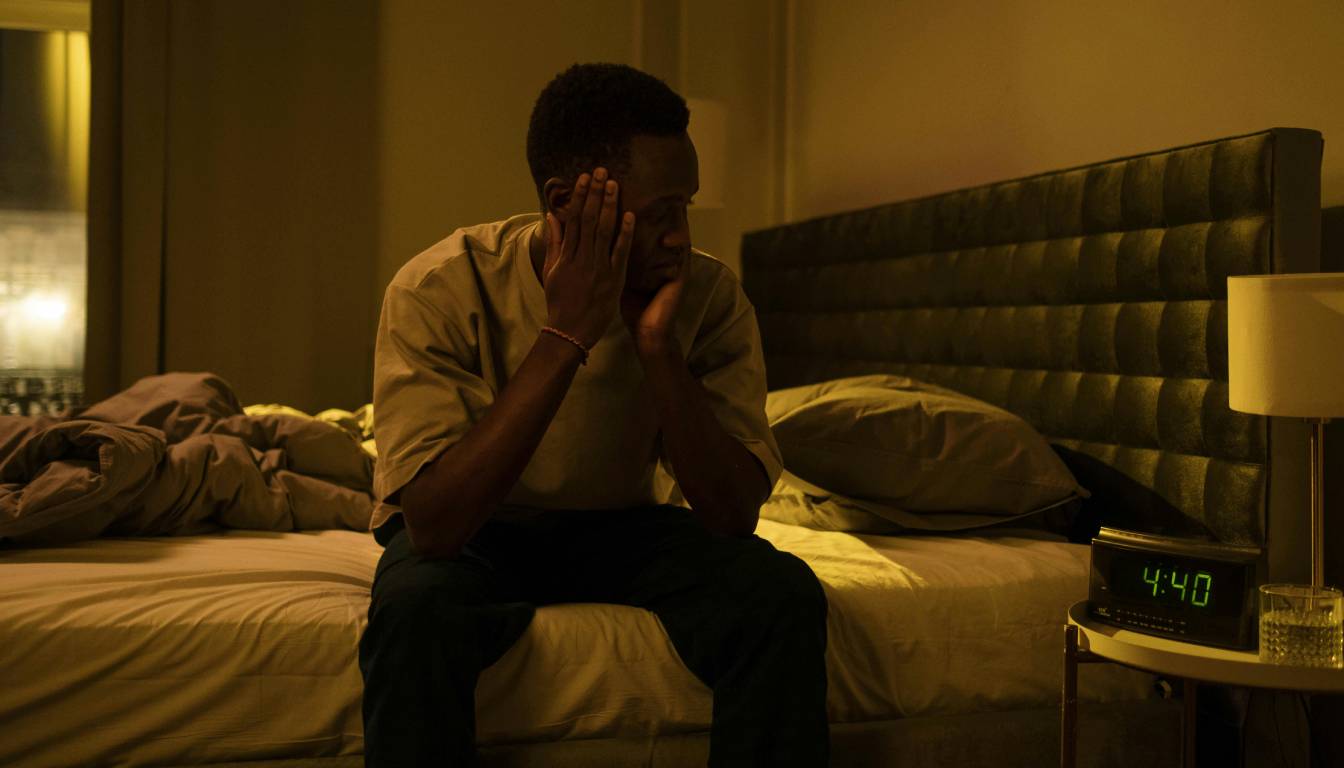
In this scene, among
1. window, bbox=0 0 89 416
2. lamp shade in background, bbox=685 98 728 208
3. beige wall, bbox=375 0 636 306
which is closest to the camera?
lamp shade in background, bbox=685 98 728 208

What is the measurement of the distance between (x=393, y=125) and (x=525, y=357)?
9.21 feet

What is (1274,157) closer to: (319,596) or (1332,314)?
(1332,314)

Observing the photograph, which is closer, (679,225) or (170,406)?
(679,225)

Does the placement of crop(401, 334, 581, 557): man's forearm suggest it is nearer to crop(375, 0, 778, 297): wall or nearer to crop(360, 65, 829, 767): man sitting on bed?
crop(360, 65, 829, 767): man sitting on bed

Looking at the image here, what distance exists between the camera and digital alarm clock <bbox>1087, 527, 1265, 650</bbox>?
4.97 ft

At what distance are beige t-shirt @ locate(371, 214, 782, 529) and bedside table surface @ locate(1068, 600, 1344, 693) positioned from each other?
492 millimetres

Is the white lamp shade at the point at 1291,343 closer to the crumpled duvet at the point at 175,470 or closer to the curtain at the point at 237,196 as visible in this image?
the crumpled duvet at the point at 175,470

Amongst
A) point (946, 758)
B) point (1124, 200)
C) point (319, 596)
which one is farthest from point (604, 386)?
point (1124, 200)

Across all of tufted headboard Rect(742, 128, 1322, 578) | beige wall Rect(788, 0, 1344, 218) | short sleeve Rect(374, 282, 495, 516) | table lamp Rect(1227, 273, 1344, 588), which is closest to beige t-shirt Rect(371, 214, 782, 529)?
short sleeve Rect(374, 282, 495, 516)

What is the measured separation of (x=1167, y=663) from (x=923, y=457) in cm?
78

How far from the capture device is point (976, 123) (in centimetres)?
304

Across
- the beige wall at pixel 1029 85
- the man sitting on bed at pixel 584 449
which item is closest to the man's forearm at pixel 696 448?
the man sitting on bed at pixel 584 449

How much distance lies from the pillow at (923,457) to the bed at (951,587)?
0.08 meters

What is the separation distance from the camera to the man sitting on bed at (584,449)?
143cm
